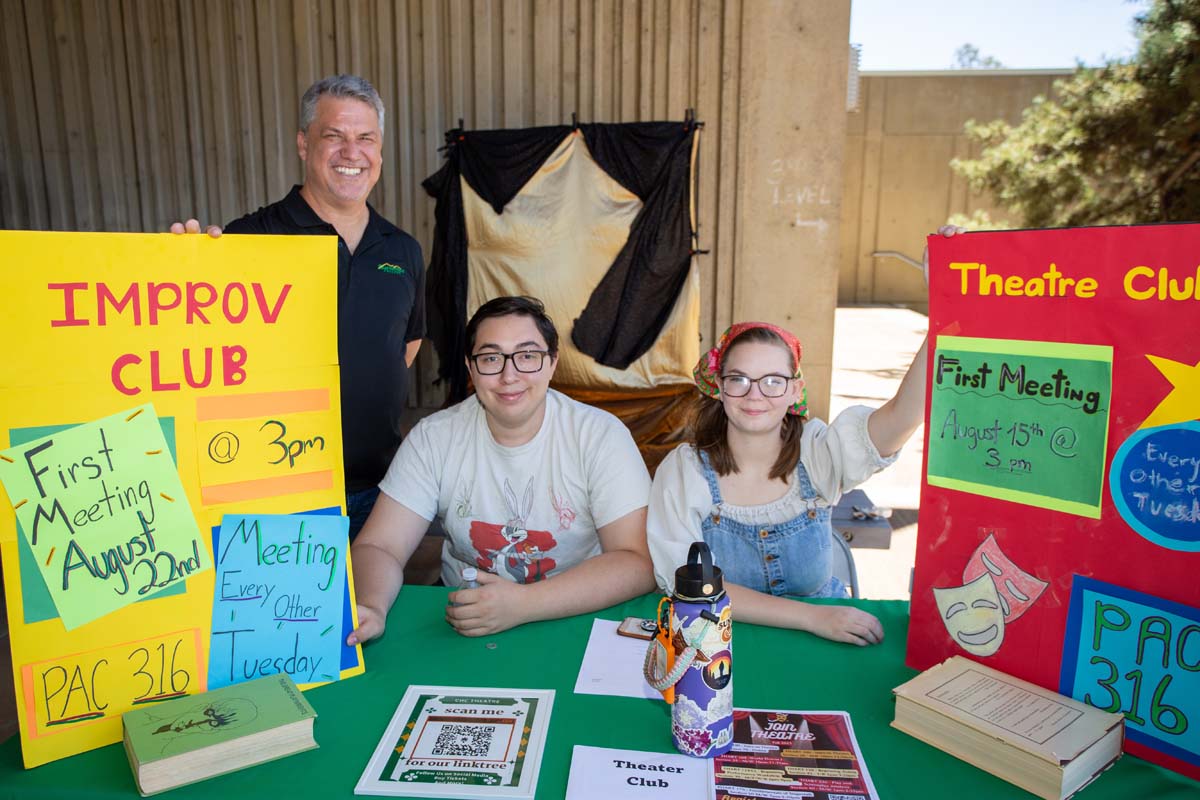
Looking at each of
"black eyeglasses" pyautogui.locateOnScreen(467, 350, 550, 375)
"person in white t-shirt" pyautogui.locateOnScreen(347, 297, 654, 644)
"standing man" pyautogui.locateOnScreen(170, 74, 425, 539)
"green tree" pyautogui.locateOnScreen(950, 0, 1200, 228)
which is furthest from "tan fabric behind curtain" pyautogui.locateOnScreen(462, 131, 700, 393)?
"green tree" pyautogui.locateOnScreen(950, 0, 1200, 228)

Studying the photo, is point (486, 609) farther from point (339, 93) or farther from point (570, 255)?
point (570, 255)

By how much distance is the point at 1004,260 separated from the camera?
1294mm

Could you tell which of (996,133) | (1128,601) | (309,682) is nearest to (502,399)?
(309,682)

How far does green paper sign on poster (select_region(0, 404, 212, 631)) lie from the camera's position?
1.19m

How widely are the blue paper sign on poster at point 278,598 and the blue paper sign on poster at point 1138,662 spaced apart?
121 cm

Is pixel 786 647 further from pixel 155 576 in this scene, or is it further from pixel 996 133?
pixel 996 133

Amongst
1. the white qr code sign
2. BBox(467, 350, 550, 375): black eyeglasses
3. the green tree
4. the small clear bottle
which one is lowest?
the white qr code sign

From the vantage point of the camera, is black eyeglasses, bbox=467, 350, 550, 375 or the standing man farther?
the standing man

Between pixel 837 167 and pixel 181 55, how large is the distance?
165 inches

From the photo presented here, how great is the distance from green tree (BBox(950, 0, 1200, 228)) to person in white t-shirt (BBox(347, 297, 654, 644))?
656 centimetres

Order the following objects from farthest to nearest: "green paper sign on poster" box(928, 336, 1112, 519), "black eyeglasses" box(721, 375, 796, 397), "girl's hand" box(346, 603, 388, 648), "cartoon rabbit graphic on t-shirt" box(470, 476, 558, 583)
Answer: "cartoon rabbit graphic on t-shirt" box(470, 476, 558, 583), "black eyeglasses" box(721, 375, 796, 397), "girl's hand" box(346, 603, 388, 648), "green paper sign on poster" box(928, 336, 1112, 519)

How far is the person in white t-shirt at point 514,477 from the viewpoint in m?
1.86

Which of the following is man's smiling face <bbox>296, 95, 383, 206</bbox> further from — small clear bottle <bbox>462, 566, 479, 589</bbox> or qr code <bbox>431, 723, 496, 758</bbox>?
qr code <bbox>431, 723, 496, 758</bbox>

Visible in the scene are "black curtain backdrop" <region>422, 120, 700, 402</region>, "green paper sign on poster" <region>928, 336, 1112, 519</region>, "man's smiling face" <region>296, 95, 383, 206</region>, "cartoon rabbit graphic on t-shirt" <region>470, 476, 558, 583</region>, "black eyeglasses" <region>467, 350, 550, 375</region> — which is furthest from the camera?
"black curtain backdrop" <region>422, 120, 700, 402</region>
